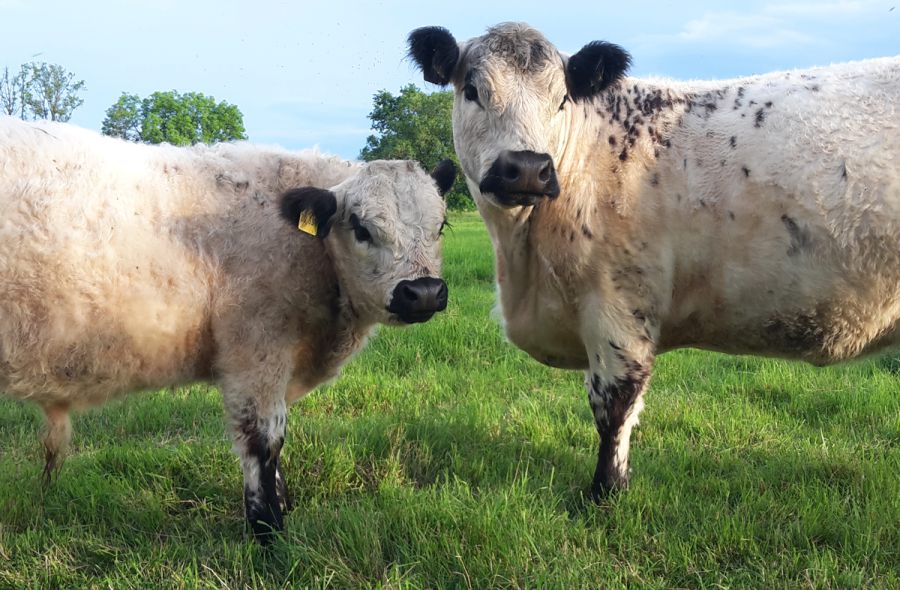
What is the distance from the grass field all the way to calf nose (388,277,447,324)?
906mm

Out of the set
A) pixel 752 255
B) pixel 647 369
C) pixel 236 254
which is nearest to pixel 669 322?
pixel 647 369

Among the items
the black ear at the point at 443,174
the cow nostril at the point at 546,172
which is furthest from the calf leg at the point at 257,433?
the cow nostril at the point at 546,172

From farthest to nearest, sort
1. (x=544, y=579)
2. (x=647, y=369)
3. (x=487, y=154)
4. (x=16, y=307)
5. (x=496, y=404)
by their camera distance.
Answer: (x=496, y=404) → (x=647, y=369) → (x=487, y=154) → (x=16, y=307) → (x=544, y=579)

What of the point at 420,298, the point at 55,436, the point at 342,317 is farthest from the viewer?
the point at 342,317

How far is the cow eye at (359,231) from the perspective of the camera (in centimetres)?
392

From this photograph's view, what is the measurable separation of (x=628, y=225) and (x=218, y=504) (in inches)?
109

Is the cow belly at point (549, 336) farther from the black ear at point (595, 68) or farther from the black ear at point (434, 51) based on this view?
the black ear at point (434, 51)

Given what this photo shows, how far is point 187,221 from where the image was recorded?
3893mm

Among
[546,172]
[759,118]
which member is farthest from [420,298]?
[759,118]

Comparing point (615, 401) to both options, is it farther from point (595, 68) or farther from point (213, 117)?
point (213, 117)

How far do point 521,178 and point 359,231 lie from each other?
0.99m

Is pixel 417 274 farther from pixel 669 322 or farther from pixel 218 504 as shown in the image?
pixel 218 504

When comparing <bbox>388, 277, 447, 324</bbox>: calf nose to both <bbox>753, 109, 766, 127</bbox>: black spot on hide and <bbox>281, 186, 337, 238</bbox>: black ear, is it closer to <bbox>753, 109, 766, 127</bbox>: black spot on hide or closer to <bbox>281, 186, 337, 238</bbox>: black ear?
<bbox>281, 186, 337, 238</bbox>: black ear

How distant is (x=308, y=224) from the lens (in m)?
3.89
